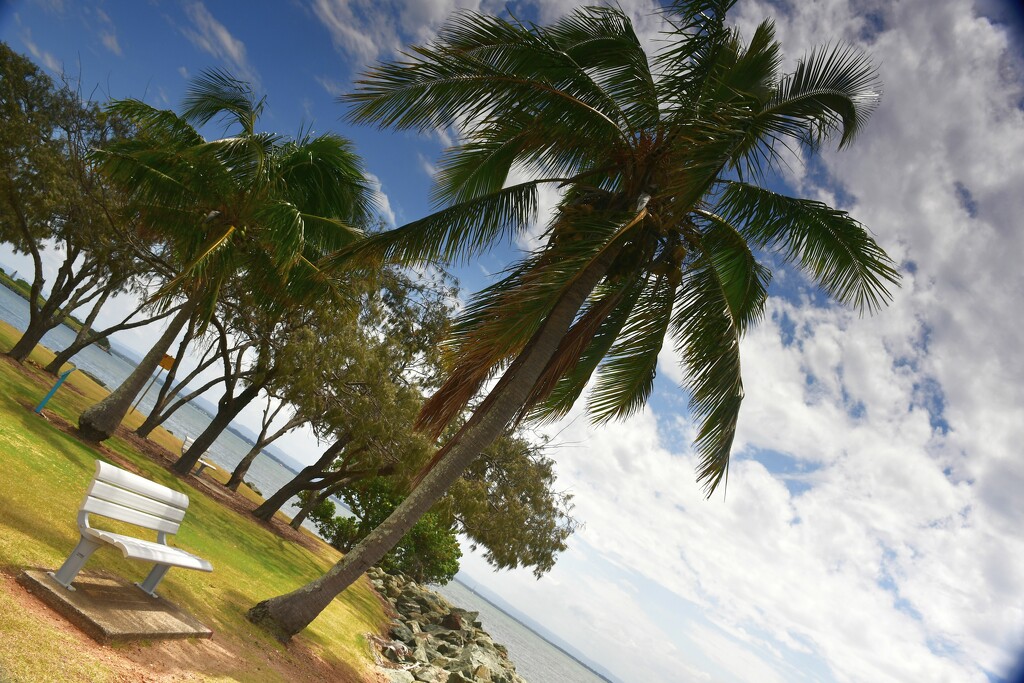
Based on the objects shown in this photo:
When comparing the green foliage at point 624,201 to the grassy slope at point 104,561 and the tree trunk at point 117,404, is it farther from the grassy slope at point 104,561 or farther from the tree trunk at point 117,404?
the tree trunk at point 117,404

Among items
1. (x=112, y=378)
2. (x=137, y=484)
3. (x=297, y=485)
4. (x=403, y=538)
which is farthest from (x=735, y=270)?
(x=112, y=378)

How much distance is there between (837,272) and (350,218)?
34.9 ft

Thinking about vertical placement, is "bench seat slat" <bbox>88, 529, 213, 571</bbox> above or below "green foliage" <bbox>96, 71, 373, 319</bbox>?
below

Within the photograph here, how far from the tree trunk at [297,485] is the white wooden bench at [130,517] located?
1221 centimetres

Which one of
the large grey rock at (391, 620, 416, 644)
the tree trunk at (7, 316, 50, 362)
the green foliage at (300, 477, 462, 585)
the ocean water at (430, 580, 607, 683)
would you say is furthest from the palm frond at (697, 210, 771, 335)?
the ocean water at (430, 580, 607, 683)

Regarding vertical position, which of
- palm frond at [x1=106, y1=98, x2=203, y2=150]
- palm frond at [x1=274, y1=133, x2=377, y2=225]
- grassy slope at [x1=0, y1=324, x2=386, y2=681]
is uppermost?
palm frond at [x1=274, y1=133, x2=377, y2=225]

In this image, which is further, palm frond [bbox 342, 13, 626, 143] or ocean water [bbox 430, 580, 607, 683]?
ocean water [bbox 430, 580, 607, 683]

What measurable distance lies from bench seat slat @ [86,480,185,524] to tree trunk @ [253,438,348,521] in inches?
476

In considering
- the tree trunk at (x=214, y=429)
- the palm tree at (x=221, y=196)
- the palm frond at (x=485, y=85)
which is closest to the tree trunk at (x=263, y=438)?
the tree trunk at (x=214, y=429)

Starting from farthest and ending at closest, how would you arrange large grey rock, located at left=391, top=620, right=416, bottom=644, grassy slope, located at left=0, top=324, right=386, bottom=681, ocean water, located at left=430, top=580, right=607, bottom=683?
ocean water, located at left=430, top=580, right=607, bottom=683
large grey rock, located at left=391, top=620, right=416, bottom=644
grassy slope, located at left=0, top=324, right=386, bottom=681

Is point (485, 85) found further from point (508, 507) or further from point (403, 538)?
point (403, 538)

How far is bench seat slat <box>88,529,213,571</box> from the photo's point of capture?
516 centimetres

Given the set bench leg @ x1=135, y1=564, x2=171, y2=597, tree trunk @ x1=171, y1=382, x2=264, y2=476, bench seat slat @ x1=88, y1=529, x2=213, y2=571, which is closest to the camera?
bench seat slat @ x1=88, y1=529, x2=213, y2=571

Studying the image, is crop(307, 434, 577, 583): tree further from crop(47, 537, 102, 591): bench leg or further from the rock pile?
crop(47, 537, 102, 591): bench leg
